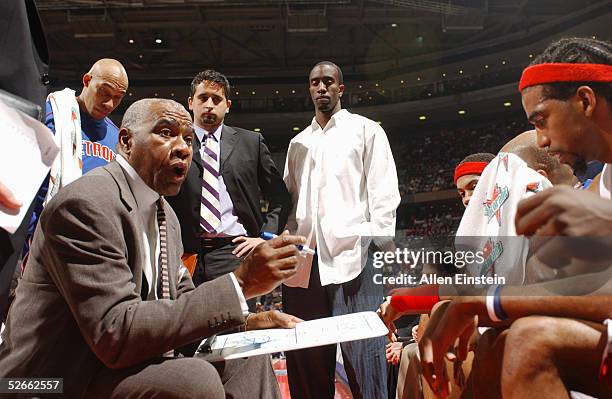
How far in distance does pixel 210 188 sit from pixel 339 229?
0.65 meters

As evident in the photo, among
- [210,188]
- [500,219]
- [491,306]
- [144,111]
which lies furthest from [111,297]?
[210,188]

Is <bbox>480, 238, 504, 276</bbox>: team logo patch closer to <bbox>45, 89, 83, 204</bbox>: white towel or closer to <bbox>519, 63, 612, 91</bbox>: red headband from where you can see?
<bbox>519, 63, 612, 91</bbox>: red headband

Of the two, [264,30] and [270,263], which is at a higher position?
[264,30]

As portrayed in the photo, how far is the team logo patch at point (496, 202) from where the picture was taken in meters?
1.50

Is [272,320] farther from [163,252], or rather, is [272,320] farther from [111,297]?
[111,297]

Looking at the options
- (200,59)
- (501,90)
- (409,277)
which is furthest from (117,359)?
(501,90)

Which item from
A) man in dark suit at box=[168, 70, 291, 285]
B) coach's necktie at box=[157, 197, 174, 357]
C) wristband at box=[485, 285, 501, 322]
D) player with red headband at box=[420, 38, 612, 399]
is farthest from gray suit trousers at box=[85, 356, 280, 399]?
man in dark suit at box=[168, 70, 291, 285]

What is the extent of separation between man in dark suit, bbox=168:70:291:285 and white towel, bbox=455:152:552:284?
1264 mm

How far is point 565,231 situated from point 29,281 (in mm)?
1196

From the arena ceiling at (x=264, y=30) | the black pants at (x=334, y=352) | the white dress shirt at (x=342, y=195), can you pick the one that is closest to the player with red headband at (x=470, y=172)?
the white dress shirt at (x=342, y=195)

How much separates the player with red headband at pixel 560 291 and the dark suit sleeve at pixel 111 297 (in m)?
0.49

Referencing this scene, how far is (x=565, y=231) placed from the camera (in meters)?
0.98

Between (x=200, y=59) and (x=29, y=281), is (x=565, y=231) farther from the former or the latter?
(x=200, y=59)

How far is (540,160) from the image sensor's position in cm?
181
